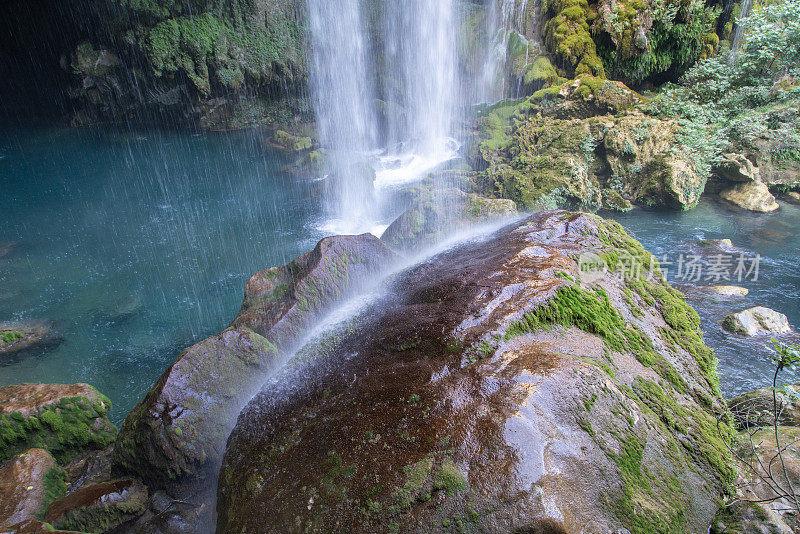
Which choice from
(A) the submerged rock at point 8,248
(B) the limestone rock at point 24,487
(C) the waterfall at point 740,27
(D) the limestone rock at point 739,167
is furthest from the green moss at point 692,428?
(C) the waterfall at point 740,27

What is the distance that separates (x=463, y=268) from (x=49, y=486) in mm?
4584

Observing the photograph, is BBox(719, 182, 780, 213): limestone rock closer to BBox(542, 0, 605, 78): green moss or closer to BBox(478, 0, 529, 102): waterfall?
BBox(542, 0, 605, 78): green moss

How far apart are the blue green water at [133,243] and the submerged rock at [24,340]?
0.22 meters

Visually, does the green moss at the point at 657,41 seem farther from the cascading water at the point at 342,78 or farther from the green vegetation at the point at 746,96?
the cascading water at the point at 342,78

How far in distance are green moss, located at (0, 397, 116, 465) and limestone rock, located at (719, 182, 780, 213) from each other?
15543 mm

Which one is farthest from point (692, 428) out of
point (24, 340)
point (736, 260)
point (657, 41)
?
point (657, 41)

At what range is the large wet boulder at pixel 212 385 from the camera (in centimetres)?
353

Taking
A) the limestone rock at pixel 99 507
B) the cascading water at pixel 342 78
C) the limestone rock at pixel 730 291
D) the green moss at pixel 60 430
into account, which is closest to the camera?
the limestone rock at pixel 99 507

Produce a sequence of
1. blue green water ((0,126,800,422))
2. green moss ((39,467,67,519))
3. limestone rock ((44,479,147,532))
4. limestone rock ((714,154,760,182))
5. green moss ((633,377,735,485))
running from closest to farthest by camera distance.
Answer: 1. green moss ((633,377,735,485))
2. limestone rock ((44,479,147,532))
3. green moss ((39,467,67,519))
4. blue green water ((0,126,800,422))
5. limestone rock ((714,154,760,182))

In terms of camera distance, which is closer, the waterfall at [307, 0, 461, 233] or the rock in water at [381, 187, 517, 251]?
the rock in water at [381, 187, 517, 251]

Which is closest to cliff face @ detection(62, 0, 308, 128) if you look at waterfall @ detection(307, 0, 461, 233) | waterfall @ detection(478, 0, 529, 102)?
waterfall @ detection(307, 0, 461, 233)

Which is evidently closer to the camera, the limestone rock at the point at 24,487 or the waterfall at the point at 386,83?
the limestone rock at the point at 24,487

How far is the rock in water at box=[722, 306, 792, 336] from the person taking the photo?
649 cm

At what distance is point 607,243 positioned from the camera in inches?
188
